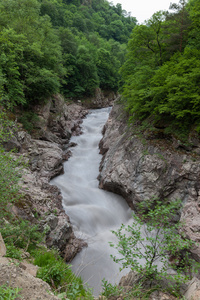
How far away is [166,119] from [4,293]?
10.4 m

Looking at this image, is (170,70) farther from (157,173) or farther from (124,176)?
(124,176)

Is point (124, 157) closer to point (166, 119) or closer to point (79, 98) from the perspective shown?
point (166, 119)

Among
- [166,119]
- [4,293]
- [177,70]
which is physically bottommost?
[4,293]

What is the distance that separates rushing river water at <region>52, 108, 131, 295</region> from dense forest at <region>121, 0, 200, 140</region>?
17.4ft

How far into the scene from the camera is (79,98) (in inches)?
A: 1159

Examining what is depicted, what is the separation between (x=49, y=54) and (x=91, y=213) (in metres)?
13.1

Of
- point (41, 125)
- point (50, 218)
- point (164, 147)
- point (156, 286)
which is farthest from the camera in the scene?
point (41, 125)

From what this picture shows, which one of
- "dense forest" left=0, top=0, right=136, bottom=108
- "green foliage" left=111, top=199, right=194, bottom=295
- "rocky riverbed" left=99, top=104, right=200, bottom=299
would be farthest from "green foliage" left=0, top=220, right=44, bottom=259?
"rocky riverbed" left=99, top=104, right=200, bottom=299

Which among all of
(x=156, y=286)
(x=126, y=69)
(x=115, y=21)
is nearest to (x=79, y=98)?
(x=126, y=69)

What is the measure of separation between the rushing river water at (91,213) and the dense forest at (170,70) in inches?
209

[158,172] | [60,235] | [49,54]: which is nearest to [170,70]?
[158,172]

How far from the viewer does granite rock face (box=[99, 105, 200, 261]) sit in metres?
8.21

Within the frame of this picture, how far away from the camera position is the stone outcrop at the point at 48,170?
6.48m

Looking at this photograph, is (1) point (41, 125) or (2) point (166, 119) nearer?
(2) point (166, 119)
